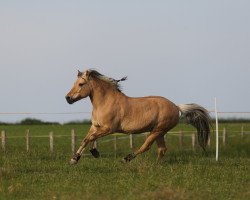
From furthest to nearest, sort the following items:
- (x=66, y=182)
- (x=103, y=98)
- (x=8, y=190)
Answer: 1. (x=103, y=98)
2. (x=66, y=182)
3. (x=8, y=190)

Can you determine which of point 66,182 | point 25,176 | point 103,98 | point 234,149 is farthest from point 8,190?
point 234,149

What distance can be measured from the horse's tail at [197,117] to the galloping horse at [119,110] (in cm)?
69

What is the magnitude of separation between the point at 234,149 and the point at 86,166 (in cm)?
1335

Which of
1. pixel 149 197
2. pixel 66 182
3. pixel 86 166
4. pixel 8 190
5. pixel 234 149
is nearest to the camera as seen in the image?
pixel 149 197

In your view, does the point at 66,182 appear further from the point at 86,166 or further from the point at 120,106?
the point at 120,106

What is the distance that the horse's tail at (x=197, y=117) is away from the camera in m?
15.9

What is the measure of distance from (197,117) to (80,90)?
324cm

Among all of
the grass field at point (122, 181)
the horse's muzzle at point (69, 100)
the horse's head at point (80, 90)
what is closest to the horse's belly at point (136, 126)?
the grass field at point (122, 181)

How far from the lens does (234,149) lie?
2569 centimetres

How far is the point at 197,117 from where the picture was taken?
16.0 metres

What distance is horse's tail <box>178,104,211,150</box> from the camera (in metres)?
15.9

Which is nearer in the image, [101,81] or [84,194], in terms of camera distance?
[84,194]

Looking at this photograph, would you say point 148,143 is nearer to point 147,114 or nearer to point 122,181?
point 147,114

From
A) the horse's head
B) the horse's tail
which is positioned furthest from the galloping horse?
the horse's tail
